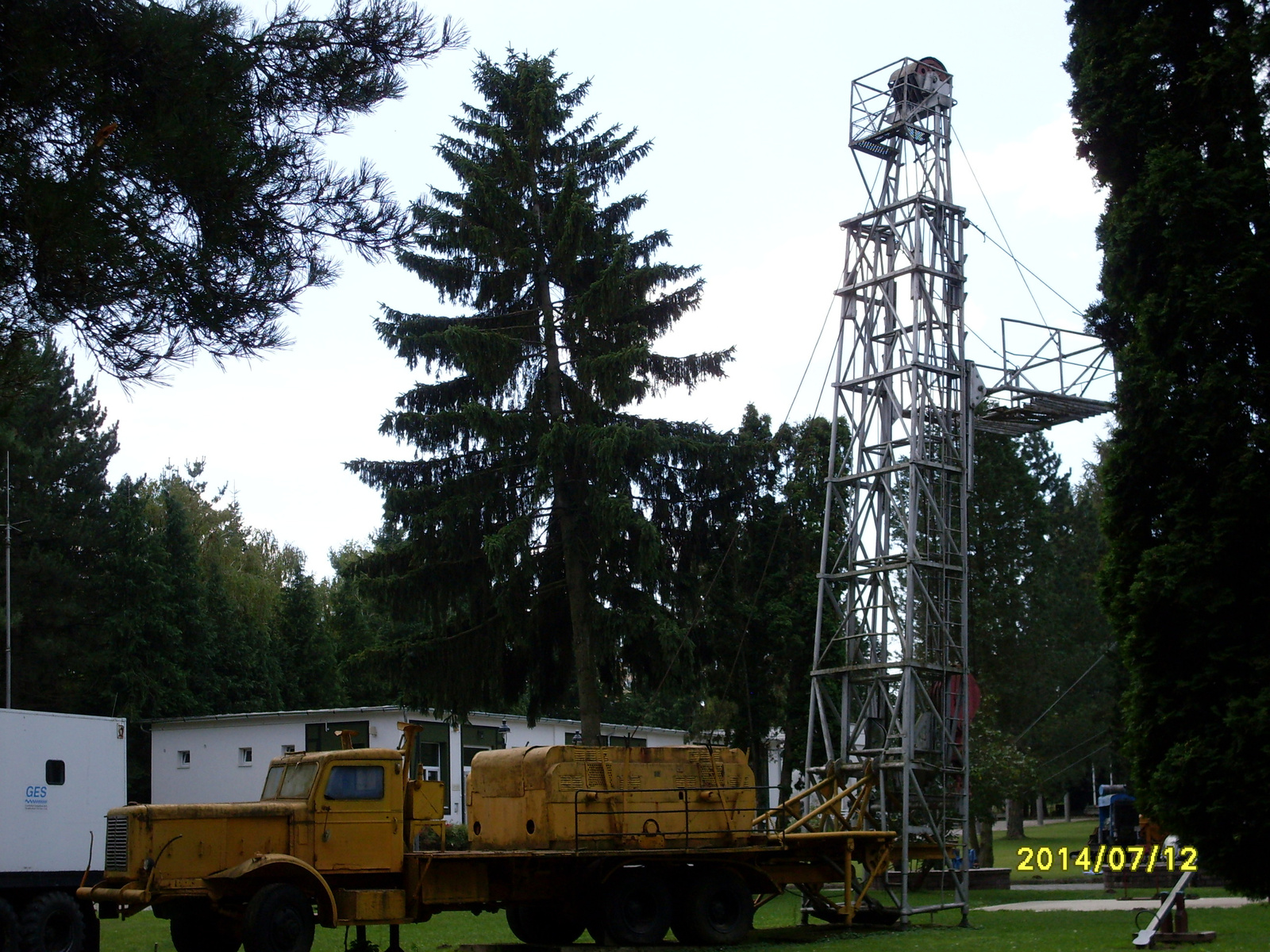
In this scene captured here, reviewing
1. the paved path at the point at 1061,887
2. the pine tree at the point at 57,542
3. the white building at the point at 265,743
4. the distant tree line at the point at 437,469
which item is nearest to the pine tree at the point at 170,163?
the distant tree line at the point at 437,469

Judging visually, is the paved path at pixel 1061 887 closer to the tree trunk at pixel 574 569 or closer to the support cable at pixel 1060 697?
the tree trunk at pixel 574 569

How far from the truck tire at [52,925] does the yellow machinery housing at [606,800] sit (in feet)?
18.4

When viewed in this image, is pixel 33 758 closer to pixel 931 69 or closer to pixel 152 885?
pixel 152 885

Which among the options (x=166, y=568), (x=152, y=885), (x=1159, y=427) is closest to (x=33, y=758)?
(x=152, y=885)

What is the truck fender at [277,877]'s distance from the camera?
1519 cm

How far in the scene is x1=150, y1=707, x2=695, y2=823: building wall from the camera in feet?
125

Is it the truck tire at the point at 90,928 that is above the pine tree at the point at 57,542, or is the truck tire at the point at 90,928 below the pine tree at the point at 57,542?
below

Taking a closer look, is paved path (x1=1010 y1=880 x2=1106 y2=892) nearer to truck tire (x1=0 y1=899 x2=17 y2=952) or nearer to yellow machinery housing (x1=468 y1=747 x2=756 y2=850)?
yellow machinery housing (x1=468 y1=747 x2=756 y2=850)

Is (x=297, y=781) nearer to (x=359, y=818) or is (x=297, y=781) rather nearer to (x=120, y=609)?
(x=359, y=818)

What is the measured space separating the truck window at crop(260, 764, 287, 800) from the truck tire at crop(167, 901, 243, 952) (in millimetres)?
1577

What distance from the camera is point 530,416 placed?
92.7ft

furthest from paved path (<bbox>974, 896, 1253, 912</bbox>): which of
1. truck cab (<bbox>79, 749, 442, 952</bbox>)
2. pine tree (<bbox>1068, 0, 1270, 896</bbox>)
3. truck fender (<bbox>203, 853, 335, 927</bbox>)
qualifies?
truck fender (<bbox>203, 853, 335, 927</bbox>)

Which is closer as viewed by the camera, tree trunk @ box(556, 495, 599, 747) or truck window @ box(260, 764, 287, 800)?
truck window @ box(260, 764, 287, 800)
